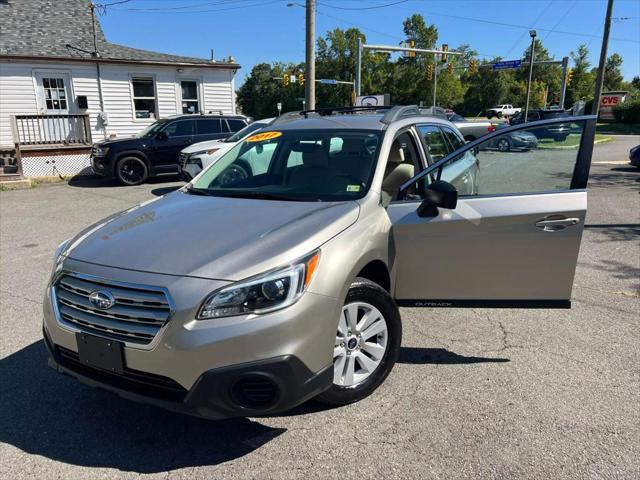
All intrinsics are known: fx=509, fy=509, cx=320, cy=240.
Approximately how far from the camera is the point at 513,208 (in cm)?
341

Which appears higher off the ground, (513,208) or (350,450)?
(513,208)

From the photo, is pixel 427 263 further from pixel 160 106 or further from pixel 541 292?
pixel 160 106

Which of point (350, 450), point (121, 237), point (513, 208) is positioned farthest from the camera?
point (513, 208)

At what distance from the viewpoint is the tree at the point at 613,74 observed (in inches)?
3556

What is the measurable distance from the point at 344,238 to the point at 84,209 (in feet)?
29.3

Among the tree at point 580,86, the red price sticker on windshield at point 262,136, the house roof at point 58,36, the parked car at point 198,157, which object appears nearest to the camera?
the red price sticker on windshield at point 262,136

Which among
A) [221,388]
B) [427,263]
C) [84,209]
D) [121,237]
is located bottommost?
[84,209]

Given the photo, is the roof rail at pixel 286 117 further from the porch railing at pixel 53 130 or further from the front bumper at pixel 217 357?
the porch railing at pixel 53 130

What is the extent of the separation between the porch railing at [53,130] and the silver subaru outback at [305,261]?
13203mm

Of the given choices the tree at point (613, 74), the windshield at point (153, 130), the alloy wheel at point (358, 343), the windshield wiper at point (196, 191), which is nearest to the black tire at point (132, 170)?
the windshield at point (153, 130)

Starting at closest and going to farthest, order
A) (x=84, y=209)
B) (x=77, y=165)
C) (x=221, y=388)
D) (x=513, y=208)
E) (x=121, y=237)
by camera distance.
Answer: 1. (x=221, y=388)
2. (x=121, y=237)
3. (x=513, y=208)
4. (x=84, y=209)
5. (x=77, y=165)

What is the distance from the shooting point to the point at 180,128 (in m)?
14.1

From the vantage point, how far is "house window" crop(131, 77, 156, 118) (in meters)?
18.0

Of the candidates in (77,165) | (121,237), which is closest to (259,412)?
(121,237)
